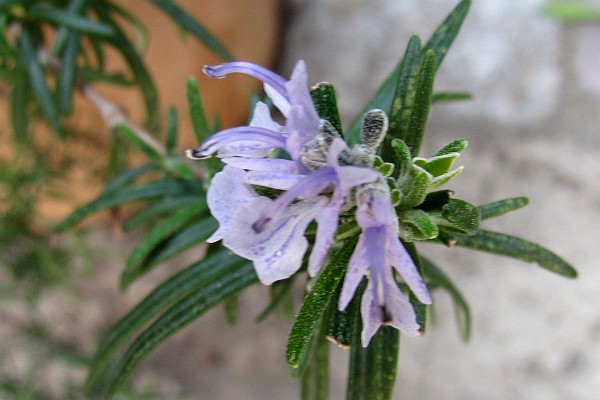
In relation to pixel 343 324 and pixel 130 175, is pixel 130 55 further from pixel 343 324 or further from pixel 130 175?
pixel 343 324

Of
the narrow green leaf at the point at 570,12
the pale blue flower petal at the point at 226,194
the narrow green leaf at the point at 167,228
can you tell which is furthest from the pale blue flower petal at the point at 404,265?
the narrow green leaf at the point at 570,12

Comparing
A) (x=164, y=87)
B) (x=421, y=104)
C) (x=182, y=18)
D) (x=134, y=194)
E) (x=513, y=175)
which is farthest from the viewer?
(x=513, y=175)

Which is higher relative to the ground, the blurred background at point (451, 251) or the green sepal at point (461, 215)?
the blurred background at point (451, 251)

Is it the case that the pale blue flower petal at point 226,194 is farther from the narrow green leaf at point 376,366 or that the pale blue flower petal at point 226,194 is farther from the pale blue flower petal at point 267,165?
the narrow green leaf at point 376,366

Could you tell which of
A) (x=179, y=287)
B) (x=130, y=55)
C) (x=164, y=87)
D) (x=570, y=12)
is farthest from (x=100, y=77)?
(x=570, y=12)

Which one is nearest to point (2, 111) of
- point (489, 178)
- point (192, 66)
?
point (192, 66)

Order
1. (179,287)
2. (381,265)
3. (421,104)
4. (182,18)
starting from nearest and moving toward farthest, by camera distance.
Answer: (381,265) < (421,104) < (179,287) < (182,18)
